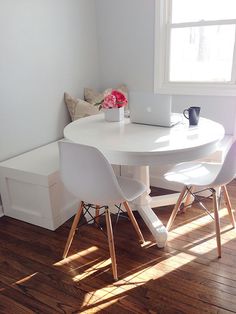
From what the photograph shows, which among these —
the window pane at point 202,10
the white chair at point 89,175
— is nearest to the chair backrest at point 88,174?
the white chair at point 89,175

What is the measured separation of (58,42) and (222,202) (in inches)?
81.1

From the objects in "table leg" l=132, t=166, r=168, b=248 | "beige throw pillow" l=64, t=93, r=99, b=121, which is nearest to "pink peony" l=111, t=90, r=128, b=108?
"table leg" l=132, t=166, r=168, b=248

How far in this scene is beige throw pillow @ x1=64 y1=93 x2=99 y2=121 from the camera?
281cm

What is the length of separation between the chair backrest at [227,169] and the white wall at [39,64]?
5.30 feet

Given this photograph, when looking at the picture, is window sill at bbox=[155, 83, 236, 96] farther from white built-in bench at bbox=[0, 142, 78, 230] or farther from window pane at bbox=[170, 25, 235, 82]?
white built-in bench at bbox=[0, 142, 78, 230]

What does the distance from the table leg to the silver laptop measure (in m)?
0.36

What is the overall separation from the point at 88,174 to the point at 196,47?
6.65 feet

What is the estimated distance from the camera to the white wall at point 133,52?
9.37ft

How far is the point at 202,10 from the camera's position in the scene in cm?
274

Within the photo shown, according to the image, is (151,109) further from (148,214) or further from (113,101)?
(148,214)

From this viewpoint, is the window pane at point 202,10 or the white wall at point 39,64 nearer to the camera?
the white wall at point 39,64

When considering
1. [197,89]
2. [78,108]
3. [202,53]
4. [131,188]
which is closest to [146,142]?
[131,188]

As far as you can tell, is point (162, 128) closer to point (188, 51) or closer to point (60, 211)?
point (60, 211)

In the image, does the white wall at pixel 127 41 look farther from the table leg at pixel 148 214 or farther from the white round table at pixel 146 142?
the table leg at pixel 148 214
